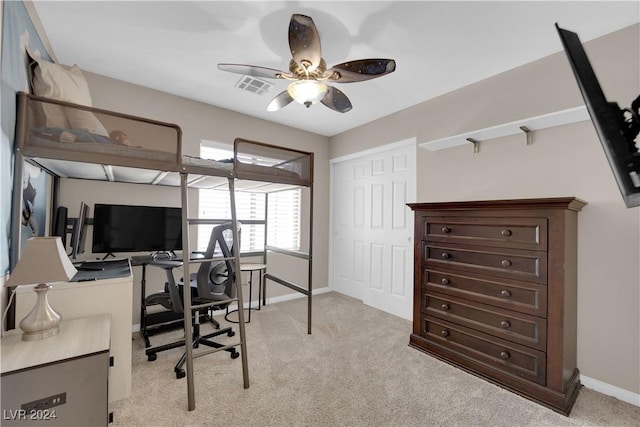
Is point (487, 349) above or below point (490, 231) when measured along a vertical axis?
below

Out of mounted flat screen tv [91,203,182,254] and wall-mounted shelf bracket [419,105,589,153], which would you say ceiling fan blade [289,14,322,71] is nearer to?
wall-mounted shelf bracket [419,105,589,153]

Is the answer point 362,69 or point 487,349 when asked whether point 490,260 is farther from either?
point 362,69

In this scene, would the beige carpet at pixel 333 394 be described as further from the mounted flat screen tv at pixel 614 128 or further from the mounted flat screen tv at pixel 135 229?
the mounted flat screen tv at pixel 614 128

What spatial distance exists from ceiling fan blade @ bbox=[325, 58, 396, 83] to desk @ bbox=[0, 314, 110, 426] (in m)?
2.09

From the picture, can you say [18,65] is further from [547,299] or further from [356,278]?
[356,278]

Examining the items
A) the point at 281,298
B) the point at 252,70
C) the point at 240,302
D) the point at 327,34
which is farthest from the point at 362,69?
the point at 281,298

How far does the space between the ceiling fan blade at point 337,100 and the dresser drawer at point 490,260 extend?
144 cm

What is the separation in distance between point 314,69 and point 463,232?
174 cm

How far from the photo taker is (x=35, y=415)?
1.13m

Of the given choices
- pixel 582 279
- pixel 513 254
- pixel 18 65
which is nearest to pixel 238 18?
pixel 18 65

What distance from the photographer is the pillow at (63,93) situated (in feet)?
5.01

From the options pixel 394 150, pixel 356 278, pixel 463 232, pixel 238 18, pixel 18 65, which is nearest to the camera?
pixel 18 65

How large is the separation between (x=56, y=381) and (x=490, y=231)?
2.72 meters

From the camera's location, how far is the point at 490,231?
2.08 metres
